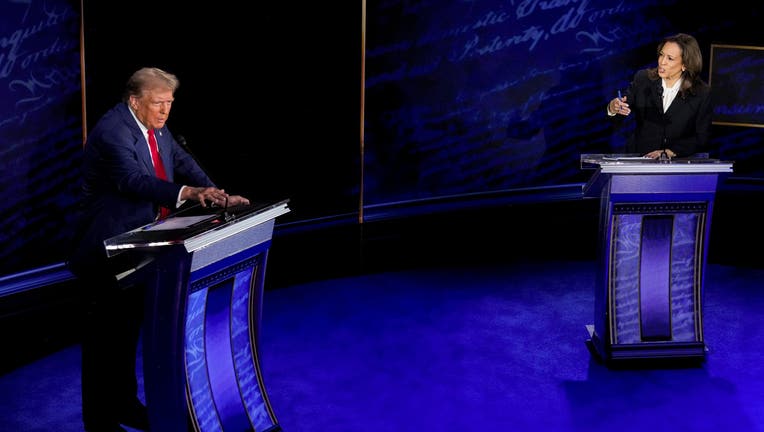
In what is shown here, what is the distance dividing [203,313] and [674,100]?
2.77 metres

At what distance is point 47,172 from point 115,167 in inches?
49.4

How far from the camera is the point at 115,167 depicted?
317 cm

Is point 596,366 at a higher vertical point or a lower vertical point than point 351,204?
lower

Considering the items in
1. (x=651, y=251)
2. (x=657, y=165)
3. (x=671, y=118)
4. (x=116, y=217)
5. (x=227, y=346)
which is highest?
(x=671, y=118)

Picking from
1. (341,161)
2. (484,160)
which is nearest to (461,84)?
(484,160)

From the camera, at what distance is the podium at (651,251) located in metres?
3.97

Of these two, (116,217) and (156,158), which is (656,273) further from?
Answer: (116,217)

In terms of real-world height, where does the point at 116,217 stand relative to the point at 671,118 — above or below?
below

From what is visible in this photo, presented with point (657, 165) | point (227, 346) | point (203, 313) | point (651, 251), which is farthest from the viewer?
point (651, 251)

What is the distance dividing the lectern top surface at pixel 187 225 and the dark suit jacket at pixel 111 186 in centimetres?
14

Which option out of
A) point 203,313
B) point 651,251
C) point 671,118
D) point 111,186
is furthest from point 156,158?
point 671,118

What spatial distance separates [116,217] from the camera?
3.26m

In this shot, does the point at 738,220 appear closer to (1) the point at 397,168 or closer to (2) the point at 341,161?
(1) the point at 397,168

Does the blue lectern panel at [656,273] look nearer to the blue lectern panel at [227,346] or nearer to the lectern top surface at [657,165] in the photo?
the lectern top surface at [657,165]
